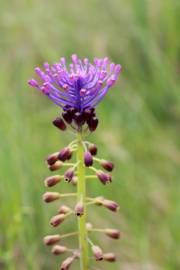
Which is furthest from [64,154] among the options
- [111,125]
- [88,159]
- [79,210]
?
[111,125]

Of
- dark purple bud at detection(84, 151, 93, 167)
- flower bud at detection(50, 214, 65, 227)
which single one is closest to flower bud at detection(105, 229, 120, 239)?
flower bud at detection(50, 214, 65, 227)

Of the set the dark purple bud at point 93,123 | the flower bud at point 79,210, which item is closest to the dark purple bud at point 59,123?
the dark purple bud at point 93,123

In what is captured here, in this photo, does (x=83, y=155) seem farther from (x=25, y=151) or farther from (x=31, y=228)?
(x=25, y=151)

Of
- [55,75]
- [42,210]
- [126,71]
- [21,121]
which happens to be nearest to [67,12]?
[126,71]

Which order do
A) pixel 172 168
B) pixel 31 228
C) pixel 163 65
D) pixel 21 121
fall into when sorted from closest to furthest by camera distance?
pixel 31 228
pixel 21 121
pixel 172 168
pixel 163 65

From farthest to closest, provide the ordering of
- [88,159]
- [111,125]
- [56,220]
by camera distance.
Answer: [111,125], [56,220], [88,159]

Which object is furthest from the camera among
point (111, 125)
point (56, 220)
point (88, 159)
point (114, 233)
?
point (111, 125)

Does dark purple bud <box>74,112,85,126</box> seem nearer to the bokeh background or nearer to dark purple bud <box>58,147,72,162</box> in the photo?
dark purple bud <box>58,147,72,162</box>

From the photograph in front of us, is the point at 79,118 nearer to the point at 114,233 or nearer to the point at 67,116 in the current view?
the point at 67,116
